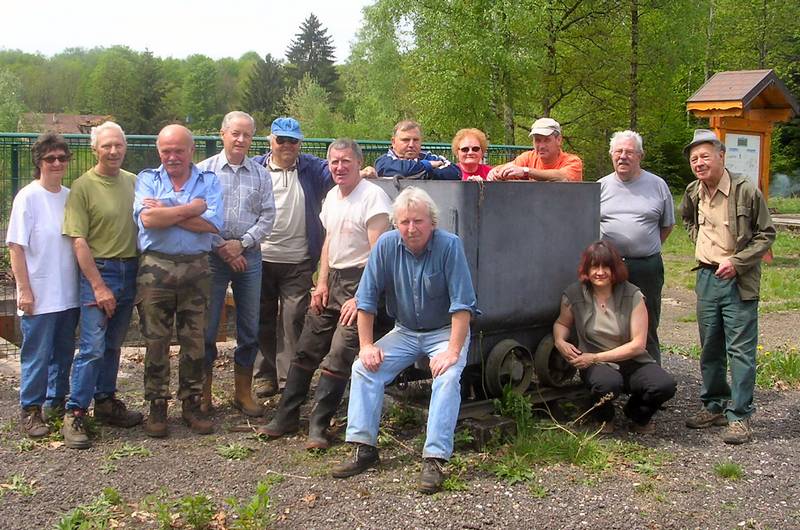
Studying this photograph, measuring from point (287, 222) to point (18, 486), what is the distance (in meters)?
2.26

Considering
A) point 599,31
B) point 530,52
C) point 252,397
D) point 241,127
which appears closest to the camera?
point 241,127

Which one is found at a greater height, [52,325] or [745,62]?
[745,62]

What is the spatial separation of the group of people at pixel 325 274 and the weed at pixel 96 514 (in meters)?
0.92

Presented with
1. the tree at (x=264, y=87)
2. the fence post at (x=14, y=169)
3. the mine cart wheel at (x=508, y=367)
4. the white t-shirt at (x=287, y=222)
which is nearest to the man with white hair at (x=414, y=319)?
the mine cart wheel at (x=508, y=367)

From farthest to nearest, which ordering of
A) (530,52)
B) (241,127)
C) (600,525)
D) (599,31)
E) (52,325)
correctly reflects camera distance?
(599,31), (530,52), (241,127), (52,325), (600,525)

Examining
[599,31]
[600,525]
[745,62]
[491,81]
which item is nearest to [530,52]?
[491,81]

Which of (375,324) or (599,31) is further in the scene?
(599,31)

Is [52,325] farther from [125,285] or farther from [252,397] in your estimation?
[252,397]

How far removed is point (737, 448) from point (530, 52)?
18.3m

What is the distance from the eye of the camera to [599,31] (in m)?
24.8

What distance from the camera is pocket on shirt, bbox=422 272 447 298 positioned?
4.64m

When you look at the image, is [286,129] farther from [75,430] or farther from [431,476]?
[431,476]

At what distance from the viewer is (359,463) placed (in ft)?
15.0

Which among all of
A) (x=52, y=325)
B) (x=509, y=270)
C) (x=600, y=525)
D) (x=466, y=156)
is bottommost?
(x=600, y=525)
